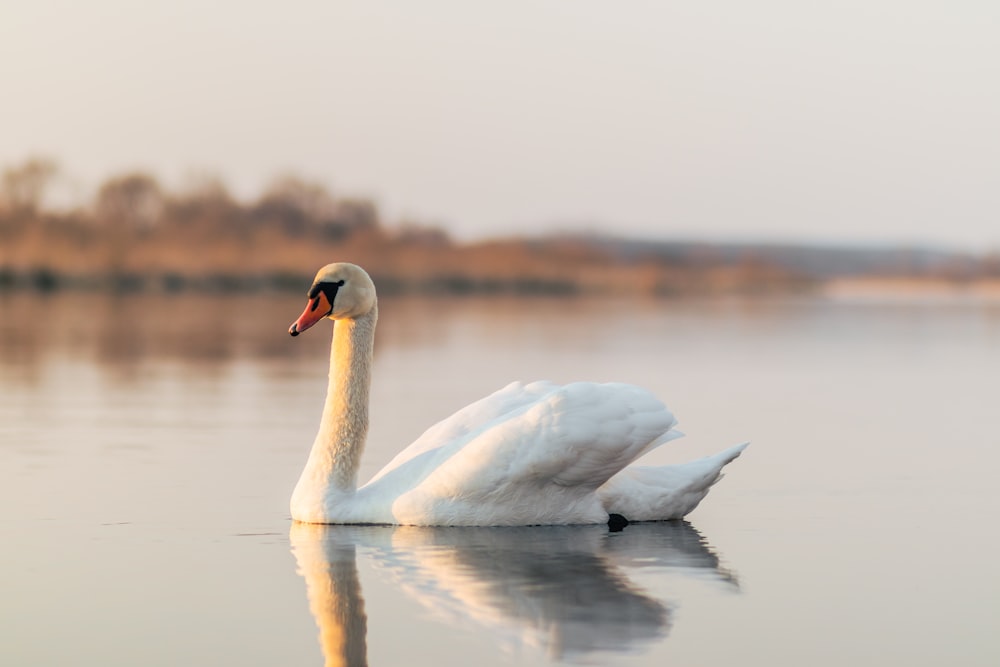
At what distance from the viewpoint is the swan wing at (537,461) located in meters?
7.32

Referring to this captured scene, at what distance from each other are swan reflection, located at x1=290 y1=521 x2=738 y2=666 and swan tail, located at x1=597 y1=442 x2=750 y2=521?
0.09 m

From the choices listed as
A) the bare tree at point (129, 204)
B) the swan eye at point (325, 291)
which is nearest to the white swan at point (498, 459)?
the swan eye at point (325, 291)

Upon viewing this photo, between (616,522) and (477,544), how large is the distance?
2.91 ft

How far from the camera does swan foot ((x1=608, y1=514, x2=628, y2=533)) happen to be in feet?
25.3

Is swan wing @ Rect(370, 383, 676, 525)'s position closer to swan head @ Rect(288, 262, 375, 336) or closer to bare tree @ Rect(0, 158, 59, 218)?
swan head @ Rect(288, 262, 375, 336)

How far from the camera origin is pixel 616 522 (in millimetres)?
7762

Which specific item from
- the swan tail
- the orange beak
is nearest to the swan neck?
the orange beak

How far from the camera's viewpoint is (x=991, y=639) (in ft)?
17.8

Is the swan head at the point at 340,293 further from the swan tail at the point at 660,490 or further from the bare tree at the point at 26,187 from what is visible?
the bare tree at the point at 26,187

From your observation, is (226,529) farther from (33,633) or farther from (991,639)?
(991,639)

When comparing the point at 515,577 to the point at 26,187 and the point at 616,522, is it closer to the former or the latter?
the point at 616,522

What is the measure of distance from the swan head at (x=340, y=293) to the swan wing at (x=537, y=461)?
87 centimetres

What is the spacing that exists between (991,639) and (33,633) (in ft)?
10.6

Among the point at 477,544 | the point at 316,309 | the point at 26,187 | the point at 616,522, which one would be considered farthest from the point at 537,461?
the point at 26,187
